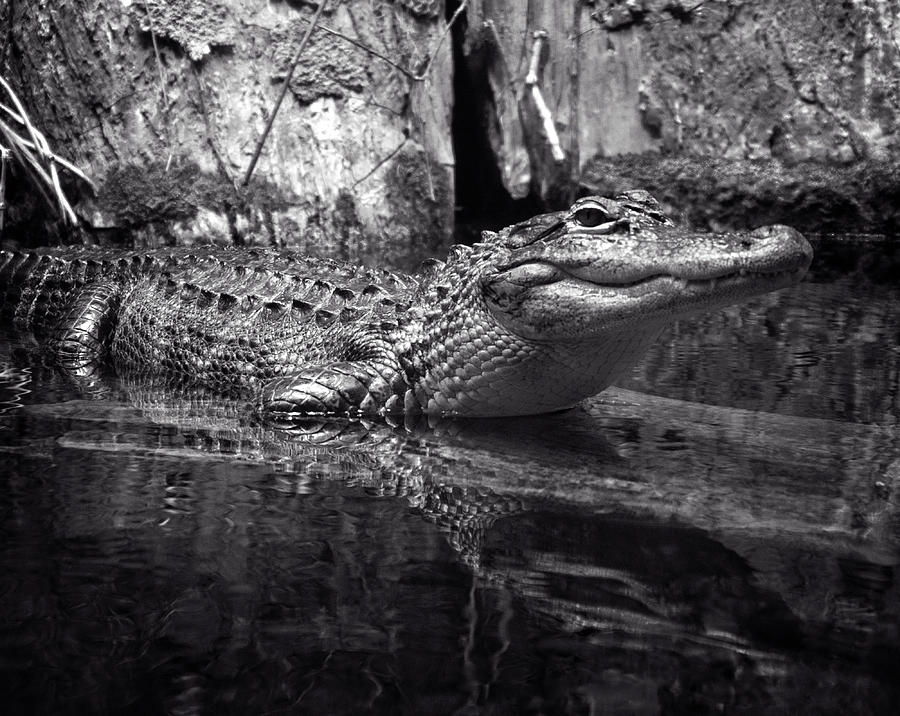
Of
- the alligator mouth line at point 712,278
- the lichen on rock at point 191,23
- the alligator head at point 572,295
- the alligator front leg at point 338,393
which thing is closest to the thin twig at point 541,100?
the lichen on rock at point 191,23

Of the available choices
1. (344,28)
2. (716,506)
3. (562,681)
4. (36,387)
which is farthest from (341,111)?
(562,681)

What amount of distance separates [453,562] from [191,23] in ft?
19.4

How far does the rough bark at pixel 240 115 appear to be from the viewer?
277 inches

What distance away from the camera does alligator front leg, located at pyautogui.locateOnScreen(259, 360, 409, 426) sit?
12.5 ft

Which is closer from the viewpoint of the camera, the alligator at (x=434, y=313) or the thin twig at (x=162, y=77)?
the alligator at (x=434, y=313)

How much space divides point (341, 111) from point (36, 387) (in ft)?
14.0

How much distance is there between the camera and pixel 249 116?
7.38m

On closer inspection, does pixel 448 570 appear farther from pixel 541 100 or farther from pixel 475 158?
pixel 475 158

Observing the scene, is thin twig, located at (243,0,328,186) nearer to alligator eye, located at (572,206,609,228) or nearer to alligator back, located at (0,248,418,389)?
alligator back, located at (0,248,418,389)

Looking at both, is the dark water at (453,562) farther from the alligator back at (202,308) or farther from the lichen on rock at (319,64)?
the lichen on rock at (319,64)

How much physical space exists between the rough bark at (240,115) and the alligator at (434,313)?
7.07ft

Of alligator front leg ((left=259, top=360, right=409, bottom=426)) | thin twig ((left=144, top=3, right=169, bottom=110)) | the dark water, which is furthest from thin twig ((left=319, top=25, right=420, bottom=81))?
the dark water

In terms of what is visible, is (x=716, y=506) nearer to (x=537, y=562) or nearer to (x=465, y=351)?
(x=537, y=562)

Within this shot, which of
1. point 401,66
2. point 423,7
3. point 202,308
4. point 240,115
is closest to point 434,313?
point 202,308
